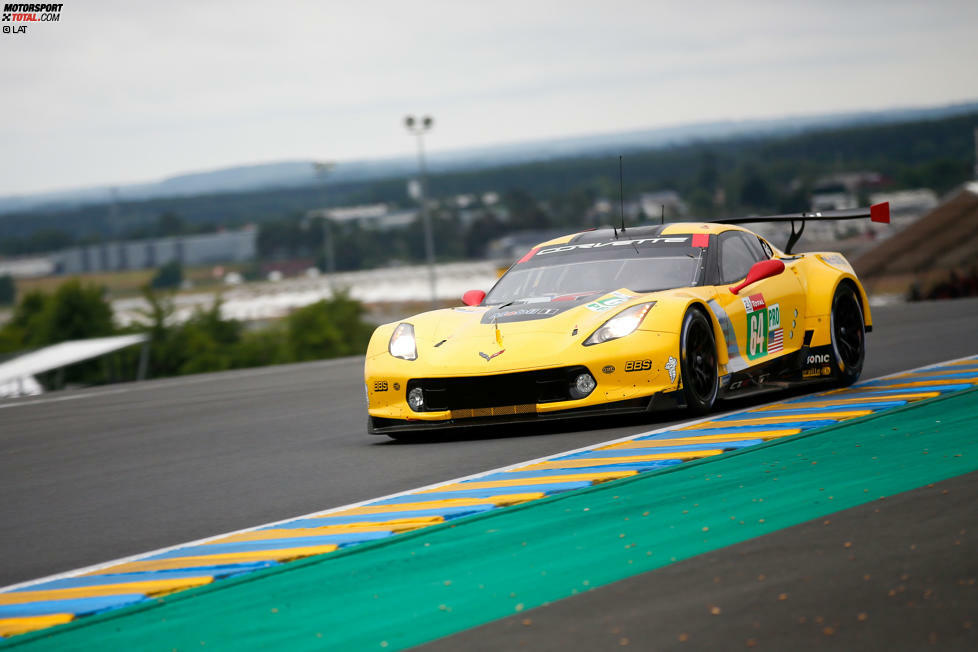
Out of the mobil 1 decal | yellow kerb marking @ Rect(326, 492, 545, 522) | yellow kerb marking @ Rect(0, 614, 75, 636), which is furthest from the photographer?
the mobil 1 decal

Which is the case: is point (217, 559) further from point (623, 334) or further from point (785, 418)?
point (785, 418)

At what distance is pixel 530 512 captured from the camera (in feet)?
20.5

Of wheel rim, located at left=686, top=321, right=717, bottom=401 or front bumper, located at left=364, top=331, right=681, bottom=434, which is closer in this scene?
front bumper, located at left=364, top=331, right=681, bottom=434

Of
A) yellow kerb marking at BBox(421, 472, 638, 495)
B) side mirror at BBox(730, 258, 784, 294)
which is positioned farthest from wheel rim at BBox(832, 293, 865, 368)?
yellow kerb marking at BBox(421, 472, 638, 495)

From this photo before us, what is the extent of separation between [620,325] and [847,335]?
9.24 ft

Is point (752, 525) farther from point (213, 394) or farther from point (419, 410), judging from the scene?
point (213, 394)

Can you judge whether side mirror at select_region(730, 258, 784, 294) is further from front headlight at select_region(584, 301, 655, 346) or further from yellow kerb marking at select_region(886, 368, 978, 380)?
yellow kerb marking at select_region(886, 368, 978, 380)

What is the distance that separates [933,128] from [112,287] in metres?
91.7

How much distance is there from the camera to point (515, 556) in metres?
5.38

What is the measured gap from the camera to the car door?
9.78m

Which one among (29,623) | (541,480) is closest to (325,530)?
(541,480)

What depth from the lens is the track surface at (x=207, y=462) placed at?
6.68 m

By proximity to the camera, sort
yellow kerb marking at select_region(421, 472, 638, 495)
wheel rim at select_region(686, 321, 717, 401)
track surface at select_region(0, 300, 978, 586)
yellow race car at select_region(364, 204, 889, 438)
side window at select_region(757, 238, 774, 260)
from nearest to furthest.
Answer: track surface at select_region(0, 300, 978, 586), yellow kerb marking at select_region(421, 472, 638, 495), yellow race car at select_region(364, 204, 889, 438), wheel rim at select_region(686, 321, 717, 401), side window at select_region(757, 238, 774, 260)

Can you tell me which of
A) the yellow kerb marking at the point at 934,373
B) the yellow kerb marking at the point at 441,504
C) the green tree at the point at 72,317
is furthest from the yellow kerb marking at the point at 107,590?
the green tree at the point at 72,317
